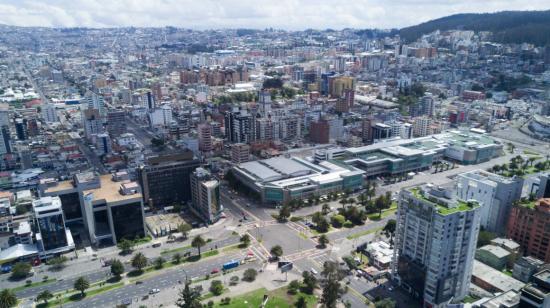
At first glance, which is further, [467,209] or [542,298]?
[467,209]

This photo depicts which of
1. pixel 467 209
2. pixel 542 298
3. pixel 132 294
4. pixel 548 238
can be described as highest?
pixel 467 209

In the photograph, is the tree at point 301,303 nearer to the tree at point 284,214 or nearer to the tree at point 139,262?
the tree at point 139,262

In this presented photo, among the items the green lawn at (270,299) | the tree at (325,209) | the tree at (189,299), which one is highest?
the tree at (189,299)

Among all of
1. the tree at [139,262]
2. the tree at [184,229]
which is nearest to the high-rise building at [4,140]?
the tree at [184,229]

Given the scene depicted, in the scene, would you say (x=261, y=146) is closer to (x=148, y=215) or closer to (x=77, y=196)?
(x=148, y=215)

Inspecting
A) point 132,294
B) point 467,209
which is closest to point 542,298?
point 467,209

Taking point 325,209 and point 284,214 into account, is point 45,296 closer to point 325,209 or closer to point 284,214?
point 284,214

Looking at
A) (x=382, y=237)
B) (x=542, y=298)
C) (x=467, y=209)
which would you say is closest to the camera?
(x=542, y=298)
